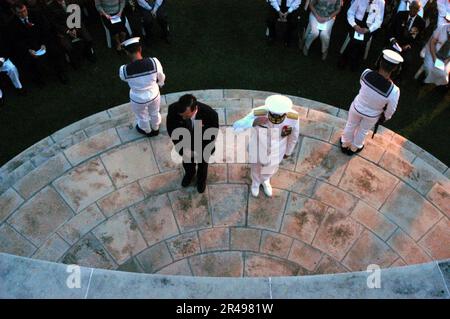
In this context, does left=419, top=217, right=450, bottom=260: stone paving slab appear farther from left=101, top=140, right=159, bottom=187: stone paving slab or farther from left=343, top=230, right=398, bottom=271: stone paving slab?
left=101, top=140, right=159, bottom=187: stone paving slab

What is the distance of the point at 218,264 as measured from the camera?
19.8 feet

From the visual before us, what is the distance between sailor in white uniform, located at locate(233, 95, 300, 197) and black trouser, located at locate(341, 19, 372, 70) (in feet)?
13.8

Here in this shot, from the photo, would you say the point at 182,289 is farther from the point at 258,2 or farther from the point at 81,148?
the point at 258,2

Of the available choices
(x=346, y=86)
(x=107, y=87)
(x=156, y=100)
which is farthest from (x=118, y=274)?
(x=346, y=86)

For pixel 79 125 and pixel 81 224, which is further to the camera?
pixel 79 125

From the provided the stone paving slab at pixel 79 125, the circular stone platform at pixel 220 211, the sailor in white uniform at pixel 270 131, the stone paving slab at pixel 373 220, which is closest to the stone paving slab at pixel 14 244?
the circular stone platform at pixel 220 211

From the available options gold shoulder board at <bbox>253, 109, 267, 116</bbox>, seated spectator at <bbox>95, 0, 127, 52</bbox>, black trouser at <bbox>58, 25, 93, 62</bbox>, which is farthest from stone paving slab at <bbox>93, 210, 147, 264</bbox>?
seated spectator at <bbox>95, 0, 127, 52</bbox>

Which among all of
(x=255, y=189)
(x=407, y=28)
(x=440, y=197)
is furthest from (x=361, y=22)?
(x=255, y=189)

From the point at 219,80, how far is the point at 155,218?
404 centimetres

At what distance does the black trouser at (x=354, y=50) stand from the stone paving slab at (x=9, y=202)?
24.3ft

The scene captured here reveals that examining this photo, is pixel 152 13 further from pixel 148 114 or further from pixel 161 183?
pixel 161 183

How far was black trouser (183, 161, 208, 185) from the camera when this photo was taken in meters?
6.37

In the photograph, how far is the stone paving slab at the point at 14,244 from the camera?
236 inches
